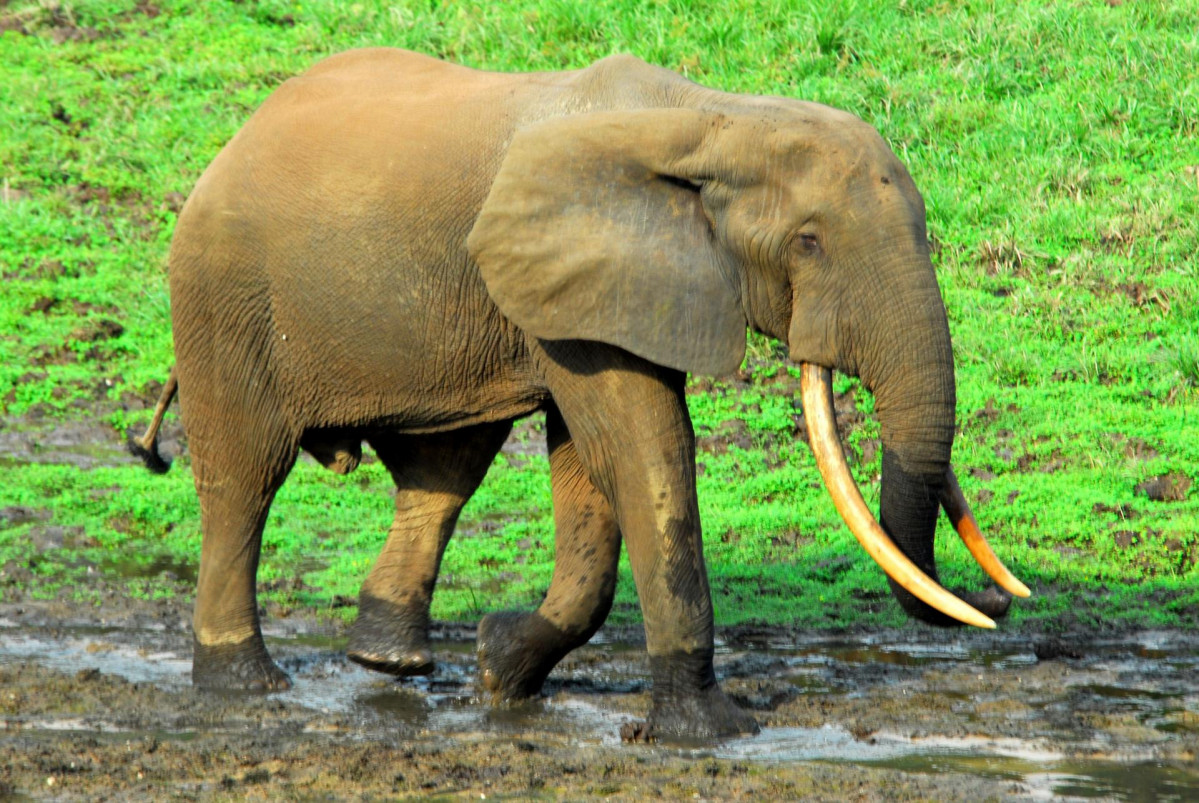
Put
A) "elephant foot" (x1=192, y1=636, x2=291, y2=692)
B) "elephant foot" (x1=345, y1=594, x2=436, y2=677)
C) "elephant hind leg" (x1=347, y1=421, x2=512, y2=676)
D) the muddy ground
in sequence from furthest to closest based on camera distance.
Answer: "elephant hind leg" (x1=347, y1=421, x2=512, y2=676) < "elephant foot" (x1=345, y1=594, x2=436, y2=677) < "elephant foot" (x1=192, y1=636, x2=291, y2=692) < the muddy ground

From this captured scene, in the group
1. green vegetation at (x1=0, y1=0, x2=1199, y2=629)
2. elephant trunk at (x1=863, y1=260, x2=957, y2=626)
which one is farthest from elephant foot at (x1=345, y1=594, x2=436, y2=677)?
elephant trunk at (x1=863, y1=260, x2=957, y2=626)

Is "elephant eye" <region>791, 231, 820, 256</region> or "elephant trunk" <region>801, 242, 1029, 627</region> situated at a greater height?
"elephant eye" <region>791, 231, 820, 256</region>

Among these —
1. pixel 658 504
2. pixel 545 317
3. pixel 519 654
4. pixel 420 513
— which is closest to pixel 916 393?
pixel 658 504

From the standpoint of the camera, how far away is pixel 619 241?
570 cm

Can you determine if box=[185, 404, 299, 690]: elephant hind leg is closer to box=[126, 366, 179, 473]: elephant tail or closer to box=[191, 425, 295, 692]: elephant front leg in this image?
box=[191, 425, 295, 692]: elephant front leg

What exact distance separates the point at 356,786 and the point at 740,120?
89.7 inches

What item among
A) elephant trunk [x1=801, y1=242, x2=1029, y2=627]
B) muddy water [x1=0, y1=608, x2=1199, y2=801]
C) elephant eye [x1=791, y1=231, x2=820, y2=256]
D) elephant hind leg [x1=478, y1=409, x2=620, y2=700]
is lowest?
muddy water [x1=0, y1=608, x2=1199, y2=801]

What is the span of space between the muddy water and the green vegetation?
566 mm

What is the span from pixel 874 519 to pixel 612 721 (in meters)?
1.20

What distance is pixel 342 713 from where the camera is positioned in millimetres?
6316

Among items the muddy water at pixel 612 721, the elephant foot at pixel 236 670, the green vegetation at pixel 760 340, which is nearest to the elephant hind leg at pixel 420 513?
the muddy water at pixel 612 721

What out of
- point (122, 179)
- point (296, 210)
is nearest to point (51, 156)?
point (122, 179)

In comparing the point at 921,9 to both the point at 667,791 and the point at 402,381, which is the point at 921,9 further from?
the point at 667,791

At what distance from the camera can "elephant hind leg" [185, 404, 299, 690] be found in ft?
21.9
